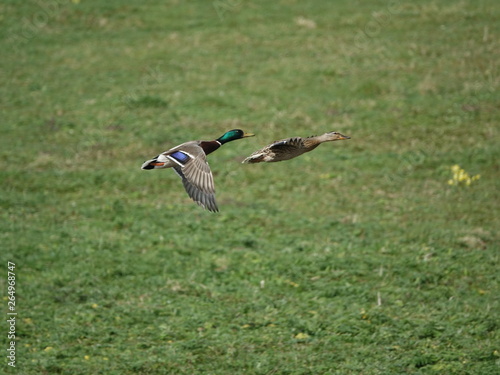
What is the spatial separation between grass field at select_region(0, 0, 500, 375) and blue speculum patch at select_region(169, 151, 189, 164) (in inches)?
204

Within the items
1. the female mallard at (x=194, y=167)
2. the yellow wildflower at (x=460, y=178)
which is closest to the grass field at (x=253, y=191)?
the yellow wildflower at (x=460, y=178)

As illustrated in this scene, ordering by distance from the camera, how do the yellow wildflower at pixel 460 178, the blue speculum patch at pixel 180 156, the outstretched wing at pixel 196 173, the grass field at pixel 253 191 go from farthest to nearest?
1. the yellow wildflower at pixel 460 178
2. the grass field at pixel 253 191
3. the blue speculum patch at pixel 180 156
4. the outstretched wing at pixel 196 173

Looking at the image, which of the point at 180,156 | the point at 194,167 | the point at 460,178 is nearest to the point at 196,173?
the point at 194,167

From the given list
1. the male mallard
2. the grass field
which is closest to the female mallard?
the male mallard

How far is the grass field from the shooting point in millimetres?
11336

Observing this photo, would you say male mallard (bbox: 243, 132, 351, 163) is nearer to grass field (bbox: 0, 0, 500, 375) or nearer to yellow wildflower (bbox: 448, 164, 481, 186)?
grass field (bbox: 0, 0, 500, 375)

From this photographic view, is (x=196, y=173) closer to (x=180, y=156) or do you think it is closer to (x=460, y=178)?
(x=180, y=156)

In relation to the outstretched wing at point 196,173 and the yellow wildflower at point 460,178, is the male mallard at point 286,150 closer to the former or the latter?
the outstretched wing at point 196,173

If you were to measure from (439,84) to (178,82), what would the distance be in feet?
24.3

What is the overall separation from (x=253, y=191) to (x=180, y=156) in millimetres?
10617

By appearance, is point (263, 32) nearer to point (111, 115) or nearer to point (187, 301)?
point (111, 115)

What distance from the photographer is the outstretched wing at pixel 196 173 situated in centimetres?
570

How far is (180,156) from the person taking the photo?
19.8 ft

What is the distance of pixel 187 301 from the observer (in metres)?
12.4
